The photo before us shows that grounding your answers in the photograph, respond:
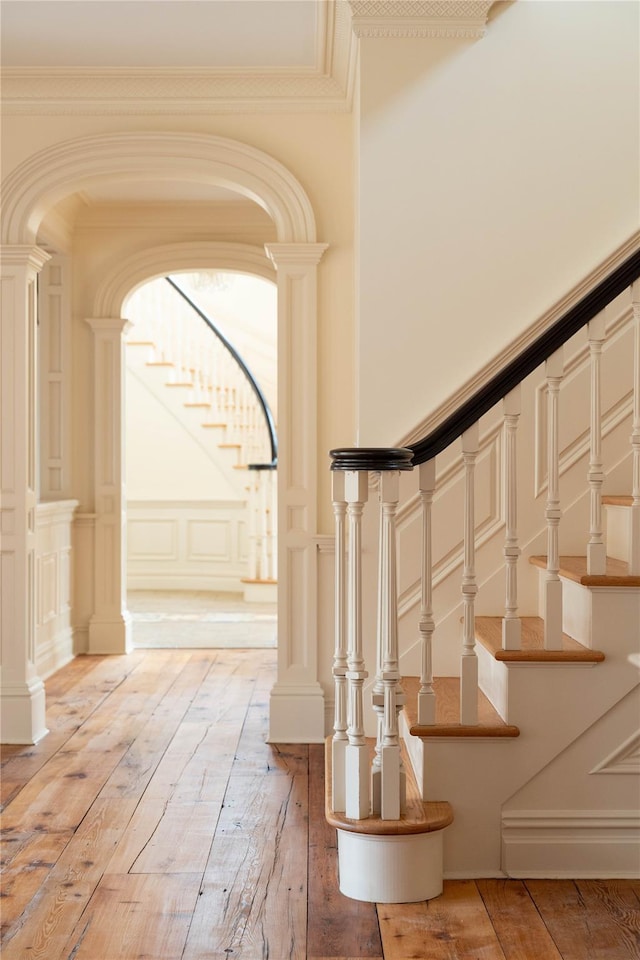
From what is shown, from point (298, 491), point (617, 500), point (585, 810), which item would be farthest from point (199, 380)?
point (585, 810)

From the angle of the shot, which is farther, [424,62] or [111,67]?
[111,67]

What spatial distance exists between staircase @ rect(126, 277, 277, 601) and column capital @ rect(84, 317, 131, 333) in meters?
3.06

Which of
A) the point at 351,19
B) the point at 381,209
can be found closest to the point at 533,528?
the point at 381,209

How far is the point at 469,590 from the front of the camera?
2.81 m

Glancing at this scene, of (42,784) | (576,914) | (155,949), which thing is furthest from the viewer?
(42,784)

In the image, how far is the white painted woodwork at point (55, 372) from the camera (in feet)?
20.3

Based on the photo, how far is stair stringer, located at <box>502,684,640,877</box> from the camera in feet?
9.41

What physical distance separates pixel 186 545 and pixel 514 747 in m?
7.15

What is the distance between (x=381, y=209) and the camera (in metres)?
3.92

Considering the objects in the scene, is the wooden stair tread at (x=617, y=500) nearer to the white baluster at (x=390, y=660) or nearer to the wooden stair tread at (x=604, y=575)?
the wooden stair tread at (x=604, y=575)

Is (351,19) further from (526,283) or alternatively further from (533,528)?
(533,528)

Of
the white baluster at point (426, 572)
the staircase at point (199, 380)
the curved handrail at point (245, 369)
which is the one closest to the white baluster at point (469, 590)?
the white baluster at point (426, 572)

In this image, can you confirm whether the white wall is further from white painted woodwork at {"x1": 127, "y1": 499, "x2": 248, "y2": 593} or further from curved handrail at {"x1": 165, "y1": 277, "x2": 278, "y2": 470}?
white painted woodwork at {"x1": 127, "y1": 499, "x2": 248, "y2": 593}

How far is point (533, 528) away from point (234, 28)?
8.26 feet
